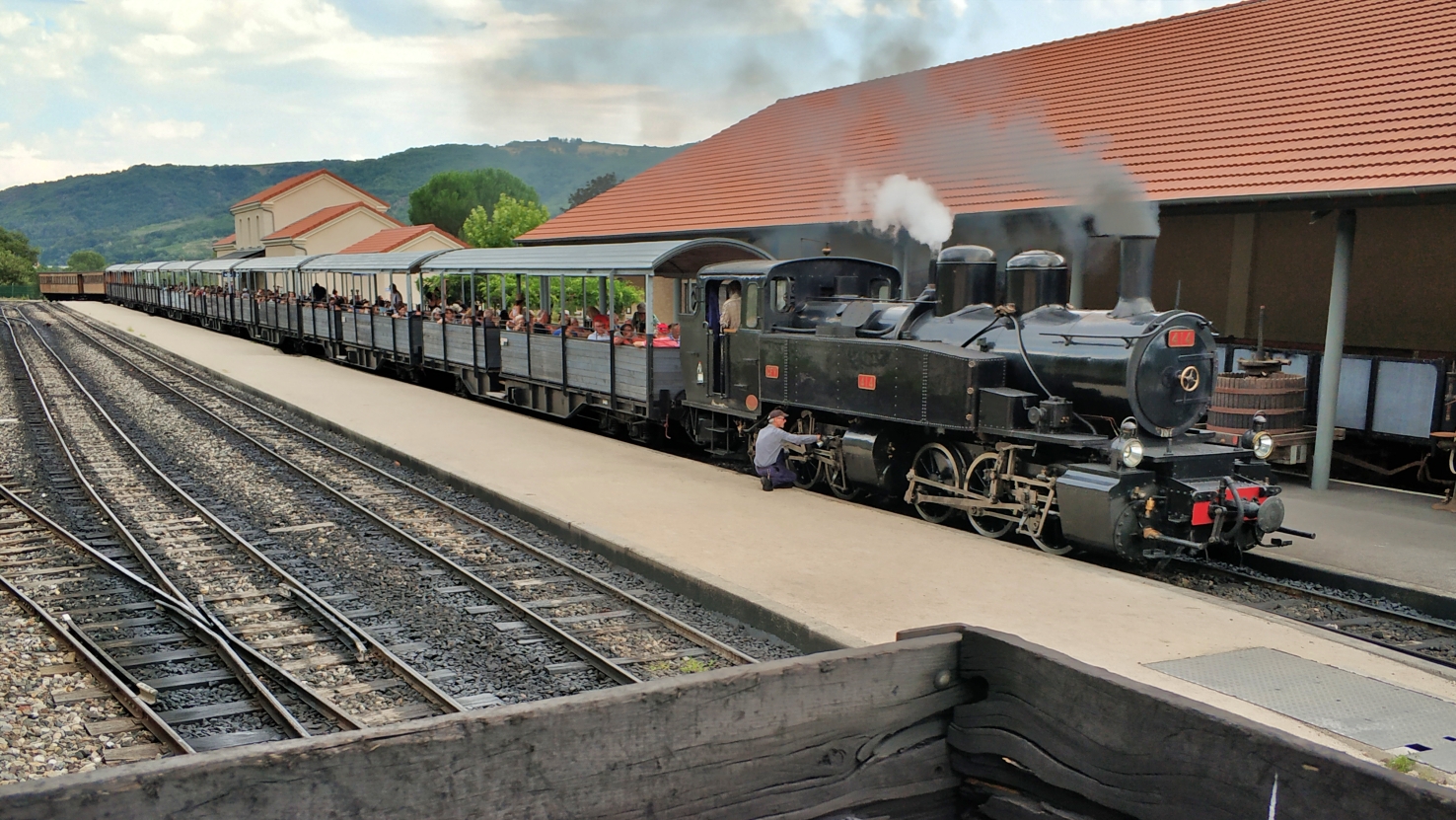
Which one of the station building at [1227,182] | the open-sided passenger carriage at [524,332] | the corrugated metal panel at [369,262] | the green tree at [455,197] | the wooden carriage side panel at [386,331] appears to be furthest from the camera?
the green tree at [455,197]

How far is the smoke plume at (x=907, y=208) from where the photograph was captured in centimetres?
1300

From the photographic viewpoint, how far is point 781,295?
11.4 metres

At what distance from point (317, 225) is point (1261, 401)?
5537cm

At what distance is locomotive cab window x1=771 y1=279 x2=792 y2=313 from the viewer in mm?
11328

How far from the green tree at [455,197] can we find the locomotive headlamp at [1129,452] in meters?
89.2

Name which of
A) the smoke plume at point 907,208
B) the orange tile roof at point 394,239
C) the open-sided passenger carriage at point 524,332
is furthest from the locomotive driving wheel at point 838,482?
the orange tile roof at point 394,239

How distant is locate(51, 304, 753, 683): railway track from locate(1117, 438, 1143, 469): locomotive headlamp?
11.5 ft

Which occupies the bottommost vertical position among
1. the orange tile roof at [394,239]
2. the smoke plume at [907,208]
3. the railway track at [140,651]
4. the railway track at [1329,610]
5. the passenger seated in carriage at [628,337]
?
the railway track at [1329,610]

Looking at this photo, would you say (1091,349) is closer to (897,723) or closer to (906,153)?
(897,723)

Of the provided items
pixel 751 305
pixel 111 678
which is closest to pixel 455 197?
pixel 751 305

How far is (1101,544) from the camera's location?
7.75 meters

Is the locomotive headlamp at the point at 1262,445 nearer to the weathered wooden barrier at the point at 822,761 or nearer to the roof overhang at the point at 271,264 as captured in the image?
the weathered wooden barrier at the point at 822,761

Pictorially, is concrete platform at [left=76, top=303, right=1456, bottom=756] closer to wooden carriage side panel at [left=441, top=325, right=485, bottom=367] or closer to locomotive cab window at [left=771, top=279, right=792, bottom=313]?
locomotive cab window at [left=771, top=279, right=792, bottom=313]

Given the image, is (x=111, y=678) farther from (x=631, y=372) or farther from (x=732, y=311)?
(x=631, y=372)
